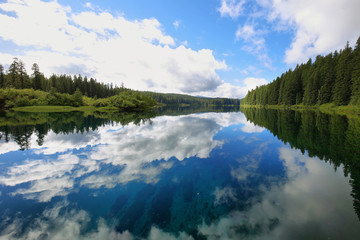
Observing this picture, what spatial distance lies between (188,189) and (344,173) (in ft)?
34.7

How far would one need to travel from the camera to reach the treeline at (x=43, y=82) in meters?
82.1

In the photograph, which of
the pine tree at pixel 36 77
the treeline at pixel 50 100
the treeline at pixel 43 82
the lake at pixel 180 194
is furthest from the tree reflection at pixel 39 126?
the pine tree at pixel 36 77

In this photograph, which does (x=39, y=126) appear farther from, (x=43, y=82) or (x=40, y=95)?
(x=43, y=82)

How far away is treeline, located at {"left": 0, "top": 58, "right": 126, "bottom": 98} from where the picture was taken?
8212cm

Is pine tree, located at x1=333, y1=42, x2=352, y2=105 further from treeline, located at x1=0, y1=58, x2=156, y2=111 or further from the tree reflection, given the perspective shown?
treeline, located at x1=0, y1=58, x2=156, y2=111

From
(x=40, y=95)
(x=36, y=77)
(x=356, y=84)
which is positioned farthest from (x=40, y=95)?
(x=356, y=84)

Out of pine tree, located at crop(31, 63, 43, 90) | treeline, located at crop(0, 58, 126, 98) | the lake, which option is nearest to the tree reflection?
the lake

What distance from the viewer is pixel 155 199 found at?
7305 millimetres

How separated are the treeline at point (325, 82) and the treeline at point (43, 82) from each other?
121028 millimetres

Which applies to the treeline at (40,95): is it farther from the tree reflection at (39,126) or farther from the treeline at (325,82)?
the treeline at (325,82)

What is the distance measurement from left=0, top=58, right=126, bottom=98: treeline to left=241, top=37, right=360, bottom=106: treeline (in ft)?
397

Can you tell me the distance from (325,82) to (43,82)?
6292 inches

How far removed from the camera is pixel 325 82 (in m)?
59.8

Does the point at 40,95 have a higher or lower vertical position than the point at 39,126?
higher
